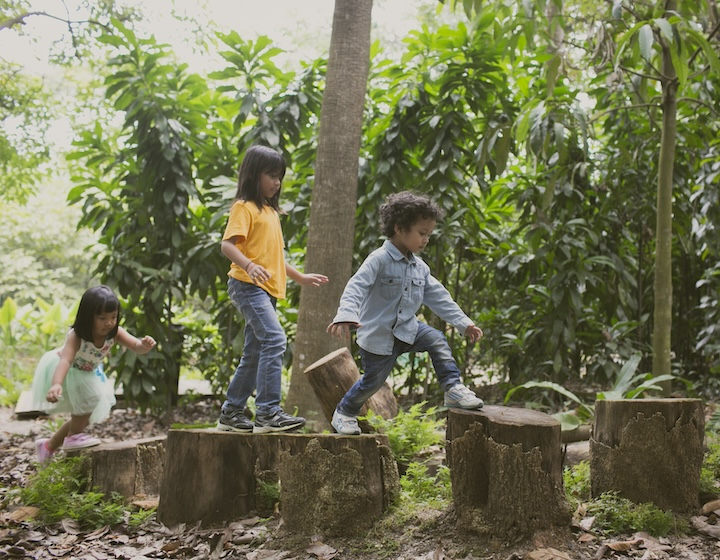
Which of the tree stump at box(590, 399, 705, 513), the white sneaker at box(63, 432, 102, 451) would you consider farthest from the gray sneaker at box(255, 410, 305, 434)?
the tree stump at box(590, 399, 705, 513)

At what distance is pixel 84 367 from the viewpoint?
14.0 feet

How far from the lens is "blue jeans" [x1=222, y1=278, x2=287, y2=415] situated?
3.61m

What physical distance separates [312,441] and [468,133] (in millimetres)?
3713

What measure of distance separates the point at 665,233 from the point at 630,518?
2.08 metres

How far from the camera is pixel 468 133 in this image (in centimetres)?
601

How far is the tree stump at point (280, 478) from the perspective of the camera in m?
3.19

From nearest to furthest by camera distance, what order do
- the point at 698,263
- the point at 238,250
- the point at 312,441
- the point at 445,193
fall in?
1. the point at 312,441
2. the point at 238,250
3. the point at 445,193
4. the point at 698,263

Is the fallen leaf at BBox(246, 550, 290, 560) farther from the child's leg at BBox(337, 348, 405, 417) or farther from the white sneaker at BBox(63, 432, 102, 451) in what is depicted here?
the white sneaker at BBox(63, 432, 102, 451)

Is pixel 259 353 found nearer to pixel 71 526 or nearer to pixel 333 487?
pixel 333 487

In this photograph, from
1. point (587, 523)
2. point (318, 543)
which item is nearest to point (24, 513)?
point (318, 543)

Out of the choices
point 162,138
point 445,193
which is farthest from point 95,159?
point 445,193

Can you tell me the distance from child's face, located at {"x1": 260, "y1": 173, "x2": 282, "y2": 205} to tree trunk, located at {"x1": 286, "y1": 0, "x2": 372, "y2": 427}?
3.47ft

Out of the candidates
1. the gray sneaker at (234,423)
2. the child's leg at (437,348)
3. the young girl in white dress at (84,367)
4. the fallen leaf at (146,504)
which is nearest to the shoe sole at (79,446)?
Result: the young girl in white dress at (84,367)

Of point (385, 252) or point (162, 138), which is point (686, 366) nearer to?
point (385, 252)
